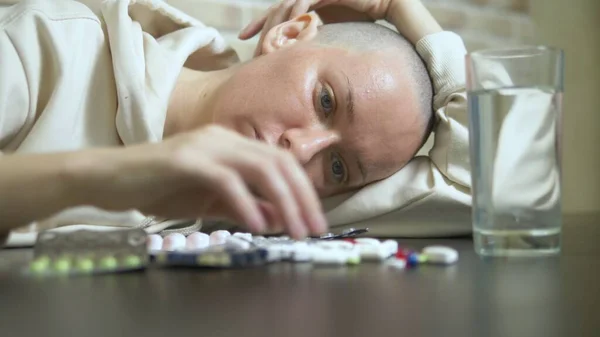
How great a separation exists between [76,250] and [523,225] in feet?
1.30

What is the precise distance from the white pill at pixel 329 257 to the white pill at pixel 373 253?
0.10ft

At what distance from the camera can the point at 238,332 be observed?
392mm

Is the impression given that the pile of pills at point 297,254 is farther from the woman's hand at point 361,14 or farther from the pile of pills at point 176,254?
the woman's hand at point 361,14

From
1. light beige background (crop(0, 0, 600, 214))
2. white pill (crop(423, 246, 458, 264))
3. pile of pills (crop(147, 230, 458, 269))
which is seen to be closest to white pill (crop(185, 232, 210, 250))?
pile of pills (crop(147, 230, 458, 269))

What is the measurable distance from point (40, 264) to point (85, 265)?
0.14 ft

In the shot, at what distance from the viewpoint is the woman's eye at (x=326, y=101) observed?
3.18ft

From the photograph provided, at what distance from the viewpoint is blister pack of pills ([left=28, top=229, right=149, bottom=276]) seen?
1.90 feet

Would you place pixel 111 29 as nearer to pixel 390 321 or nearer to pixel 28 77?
pixel 28 77

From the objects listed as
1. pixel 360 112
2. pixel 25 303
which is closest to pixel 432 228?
pixel 360 112

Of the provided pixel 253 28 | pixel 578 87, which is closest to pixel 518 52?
pixel 253 28

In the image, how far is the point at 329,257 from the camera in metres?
0.65

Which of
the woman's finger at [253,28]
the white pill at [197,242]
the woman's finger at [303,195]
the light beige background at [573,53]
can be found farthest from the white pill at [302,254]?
the light beige background at [573,53]

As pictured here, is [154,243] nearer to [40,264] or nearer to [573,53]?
[40,264]

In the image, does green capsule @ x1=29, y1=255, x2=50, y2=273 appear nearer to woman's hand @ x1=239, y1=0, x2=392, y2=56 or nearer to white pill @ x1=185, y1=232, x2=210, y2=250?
white pill @ x1=185, y1=232, x2=210, y2=250
